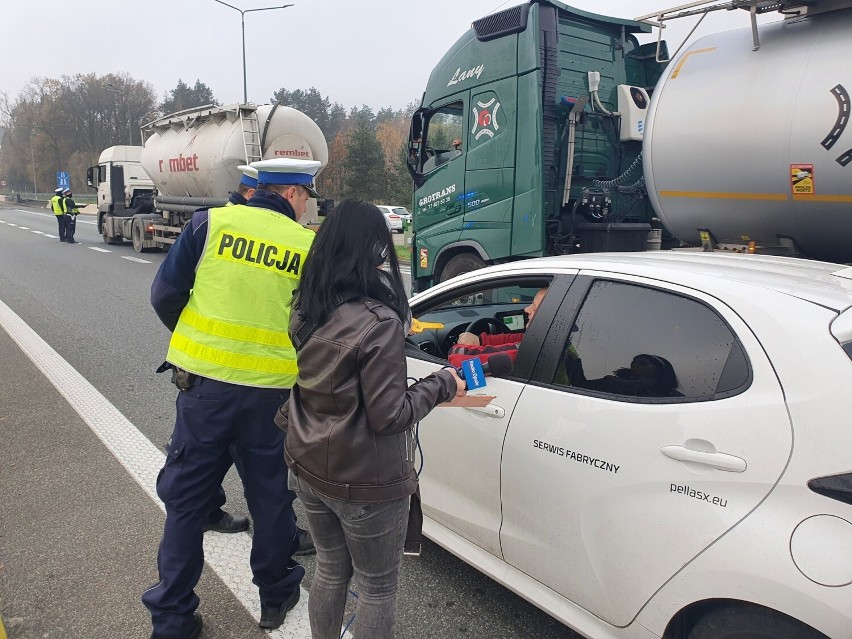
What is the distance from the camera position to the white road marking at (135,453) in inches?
111

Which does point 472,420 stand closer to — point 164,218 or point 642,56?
point 642,56

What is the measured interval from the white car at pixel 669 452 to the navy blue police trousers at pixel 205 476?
709mm

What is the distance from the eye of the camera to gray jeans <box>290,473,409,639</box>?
199 cm

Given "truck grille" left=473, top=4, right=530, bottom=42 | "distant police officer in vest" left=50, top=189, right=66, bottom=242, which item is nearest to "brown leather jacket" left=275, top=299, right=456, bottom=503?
"truck grille" left=473, top=4, right=530, bottom=42

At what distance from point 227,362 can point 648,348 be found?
151 cm

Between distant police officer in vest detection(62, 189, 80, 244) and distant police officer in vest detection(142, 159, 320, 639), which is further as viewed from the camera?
distant police officer in vest detection(62, 189, 80, 244)

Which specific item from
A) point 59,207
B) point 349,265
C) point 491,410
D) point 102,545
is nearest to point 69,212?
point 59,207

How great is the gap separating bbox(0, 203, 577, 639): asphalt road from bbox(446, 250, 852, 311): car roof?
4.78 feet

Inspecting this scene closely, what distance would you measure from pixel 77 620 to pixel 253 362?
1366 millimetres

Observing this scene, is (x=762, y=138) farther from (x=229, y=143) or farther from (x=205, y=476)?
(x=229, y=143)

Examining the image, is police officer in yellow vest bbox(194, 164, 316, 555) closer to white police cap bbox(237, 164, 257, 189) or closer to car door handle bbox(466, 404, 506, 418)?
white police cap bbox(237, 164, 257, 189)

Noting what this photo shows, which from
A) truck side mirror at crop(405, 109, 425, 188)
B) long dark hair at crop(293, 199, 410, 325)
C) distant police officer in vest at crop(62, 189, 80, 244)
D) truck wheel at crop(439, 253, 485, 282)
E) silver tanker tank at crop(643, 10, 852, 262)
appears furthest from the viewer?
distant police officer in vest at crop(62, 189, 80, 244)

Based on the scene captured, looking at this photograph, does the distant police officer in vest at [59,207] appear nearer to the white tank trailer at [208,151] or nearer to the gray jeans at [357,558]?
the white tank trailer at [208,151]

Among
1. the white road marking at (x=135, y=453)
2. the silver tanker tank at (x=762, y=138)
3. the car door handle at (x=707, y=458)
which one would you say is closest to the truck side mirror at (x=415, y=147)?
the silver tanker tank at (x=762, y=138)
